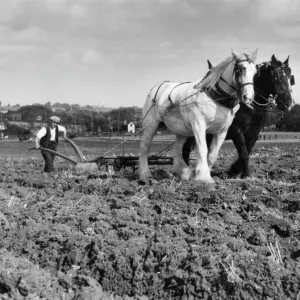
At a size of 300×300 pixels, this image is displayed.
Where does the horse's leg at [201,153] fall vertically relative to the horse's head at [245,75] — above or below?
below

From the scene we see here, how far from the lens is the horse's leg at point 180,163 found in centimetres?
881

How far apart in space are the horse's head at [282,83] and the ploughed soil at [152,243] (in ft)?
6.50

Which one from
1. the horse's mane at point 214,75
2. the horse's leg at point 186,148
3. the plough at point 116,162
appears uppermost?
the horse's mane at point 214,75

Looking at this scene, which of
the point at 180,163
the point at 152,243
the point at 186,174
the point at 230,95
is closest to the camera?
the point at 152,243

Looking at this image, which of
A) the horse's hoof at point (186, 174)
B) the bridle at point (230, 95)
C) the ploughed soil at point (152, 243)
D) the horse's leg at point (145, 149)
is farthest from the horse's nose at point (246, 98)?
the horse's leg at point (145, 149)

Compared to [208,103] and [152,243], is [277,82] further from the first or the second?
[152,243]

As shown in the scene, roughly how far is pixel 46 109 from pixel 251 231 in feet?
366

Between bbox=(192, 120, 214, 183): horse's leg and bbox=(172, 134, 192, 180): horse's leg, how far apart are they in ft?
2.09

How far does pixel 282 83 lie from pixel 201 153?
2.01 metres

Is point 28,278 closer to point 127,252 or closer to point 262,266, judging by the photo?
point 127,252

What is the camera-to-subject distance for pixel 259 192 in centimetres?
691

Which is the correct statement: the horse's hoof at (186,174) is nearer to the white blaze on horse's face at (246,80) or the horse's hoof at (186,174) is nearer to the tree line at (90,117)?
the white blaze on horse's face at (246,80)

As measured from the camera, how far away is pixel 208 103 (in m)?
7.97

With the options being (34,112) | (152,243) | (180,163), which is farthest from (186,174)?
(34,112)
